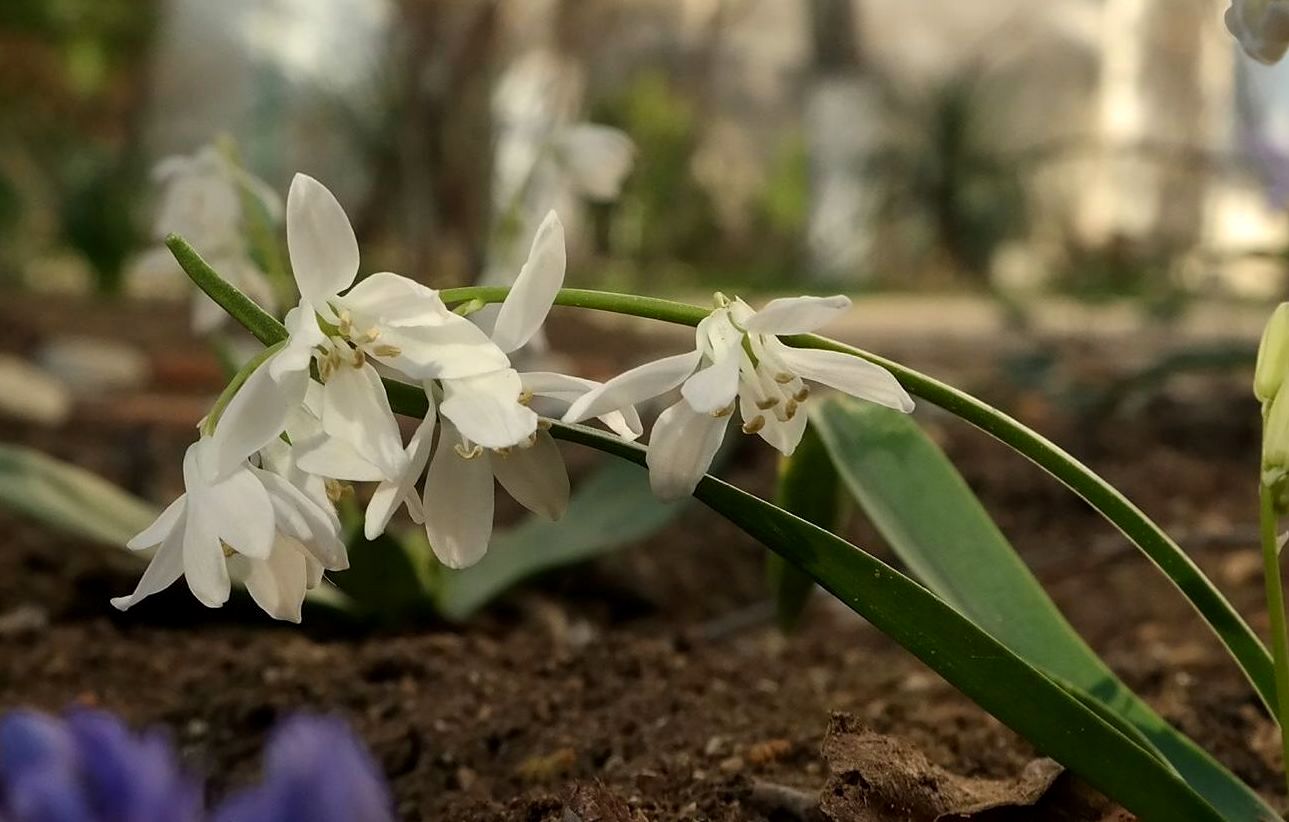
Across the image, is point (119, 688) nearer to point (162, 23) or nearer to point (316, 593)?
point (316, 593)

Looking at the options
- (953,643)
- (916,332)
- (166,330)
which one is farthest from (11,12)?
(953,643)

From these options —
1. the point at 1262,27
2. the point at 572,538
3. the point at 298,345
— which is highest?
the point at 1262,27

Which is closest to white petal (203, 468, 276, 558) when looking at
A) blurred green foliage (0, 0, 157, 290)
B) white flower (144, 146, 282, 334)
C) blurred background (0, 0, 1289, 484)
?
white flower (144, 146, 282, 334)

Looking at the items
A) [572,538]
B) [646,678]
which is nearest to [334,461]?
[646,678]

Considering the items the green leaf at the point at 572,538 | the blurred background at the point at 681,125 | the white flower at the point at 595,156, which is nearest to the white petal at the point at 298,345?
the green leaf at the point at 572,538

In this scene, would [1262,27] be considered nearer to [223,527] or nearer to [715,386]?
[715,386]

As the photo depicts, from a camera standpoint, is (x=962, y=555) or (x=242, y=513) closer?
(x=242, y=513)

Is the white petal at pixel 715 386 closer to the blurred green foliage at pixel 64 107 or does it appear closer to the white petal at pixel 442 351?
the white petal at pixel 442 351
